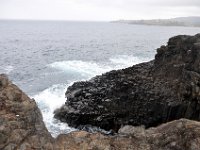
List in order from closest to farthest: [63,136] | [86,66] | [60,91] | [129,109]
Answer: [63,136]
[129,109]
[60,91]
[86,66]

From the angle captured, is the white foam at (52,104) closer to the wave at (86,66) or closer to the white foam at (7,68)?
the wave at (86,66)

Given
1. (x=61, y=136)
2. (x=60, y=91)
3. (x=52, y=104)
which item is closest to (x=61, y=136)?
(x=61, y=136)

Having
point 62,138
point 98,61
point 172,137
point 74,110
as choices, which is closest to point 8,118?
point 62,138

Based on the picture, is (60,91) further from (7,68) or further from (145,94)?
(7,68)

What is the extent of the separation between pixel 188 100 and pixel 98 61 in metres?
46.6

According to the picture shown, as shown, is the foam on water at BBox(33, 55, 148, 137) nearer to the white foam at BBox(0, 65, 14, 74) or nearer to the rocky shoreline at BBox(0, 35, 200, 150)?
the rocky shoreline at BBox(0, 35, 200, 150)

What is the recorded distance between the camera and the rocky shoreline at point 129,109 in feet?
38.5

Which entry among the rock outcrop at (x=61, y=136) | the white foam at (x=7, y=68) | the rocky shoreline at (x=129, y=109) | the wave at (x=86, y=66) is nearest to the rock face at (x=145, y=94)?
the rocky shoreline at (x=129, y=109)

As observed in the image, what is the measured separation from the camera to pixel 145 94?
3425 cm

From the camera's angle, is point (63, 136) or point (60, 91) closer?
point (63, 136)

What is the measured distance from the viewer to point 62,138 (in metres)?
12.7

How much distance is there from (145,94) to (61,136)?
2218 cm

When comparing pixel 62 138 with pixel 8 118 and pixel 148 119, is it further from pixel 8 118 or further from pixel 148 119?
pixel 148 119

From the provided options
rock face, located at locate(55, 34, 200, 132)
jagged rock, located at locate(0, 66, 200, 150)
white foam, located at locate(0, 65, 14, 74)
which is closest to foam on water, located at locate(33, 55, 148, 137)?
rock face, located at locate(55, 34, 200, 132)
